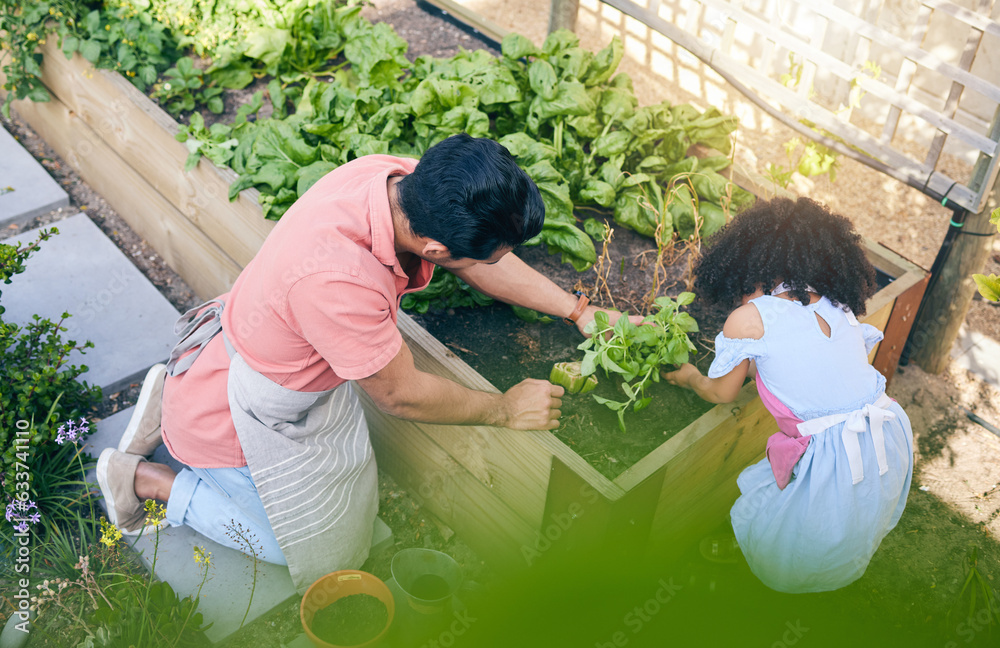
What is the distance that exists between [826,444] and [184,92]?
9.61 feet

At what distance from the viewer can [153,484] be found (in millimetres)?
2293

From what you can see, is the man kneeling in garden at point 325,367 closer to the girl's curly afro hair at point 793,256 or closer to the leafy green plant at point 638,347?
the leafy green plant at point 638,347

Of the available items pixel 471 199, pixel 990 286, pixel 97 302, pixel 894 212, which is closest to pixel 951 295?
pixel 894 212

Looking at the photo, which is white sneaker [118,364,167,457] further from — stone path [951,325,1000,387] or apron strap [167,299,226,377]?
stone path [951,325,1000,387]

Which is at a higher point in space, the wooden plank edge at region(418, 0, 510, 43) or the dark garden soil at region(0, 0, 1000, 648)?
the wooden plank edge at region(418, 0, 510, 43)

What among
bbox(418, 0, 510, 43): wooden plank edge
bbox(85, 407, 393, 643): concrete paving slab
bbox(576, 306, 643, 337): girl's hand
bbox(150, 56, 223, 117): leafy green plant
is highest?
bbox(418, 0, 510, 43): wooden plank edge

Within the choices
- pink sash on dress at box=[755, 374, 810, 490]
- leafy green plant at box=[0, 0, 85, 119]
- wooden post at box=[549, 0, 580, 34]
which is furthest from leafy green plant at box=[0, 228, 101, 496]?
wooden post at box=[549, 0, 580, 34]

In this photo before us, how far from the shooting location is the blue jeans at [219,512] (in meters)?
2.23

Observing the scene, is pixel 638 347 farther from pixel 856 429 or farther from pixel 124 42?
pixel 124 42

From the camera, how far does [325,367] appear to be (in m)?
1.94

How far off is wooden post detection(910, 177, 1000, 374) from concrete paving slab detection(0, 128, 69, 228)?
3.95m

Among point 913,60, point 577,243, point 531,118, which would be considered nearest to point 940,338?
point 913,60

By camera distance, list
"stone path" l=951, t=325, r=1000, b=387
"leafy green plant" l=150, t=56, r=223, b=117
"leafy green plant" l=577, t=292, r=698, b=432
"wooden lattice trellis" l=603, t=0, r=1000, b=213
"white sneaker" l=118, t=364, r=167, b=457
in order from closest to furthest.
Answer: "leafy green plant" l=577, t=292, r=698, b=432 < "white sneaker" l=118, t=364, r=167, b=457 < "wooden lattice trellis" l=603, t=0, r=1000, b=213 < "stone path" l=951, t=325, r=1000, b=387 < "leafy green plant" l=150, t=56, r=223, b=117

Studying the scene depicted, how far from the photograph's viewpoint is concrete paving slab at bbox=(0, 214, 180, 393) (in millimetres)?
2973
